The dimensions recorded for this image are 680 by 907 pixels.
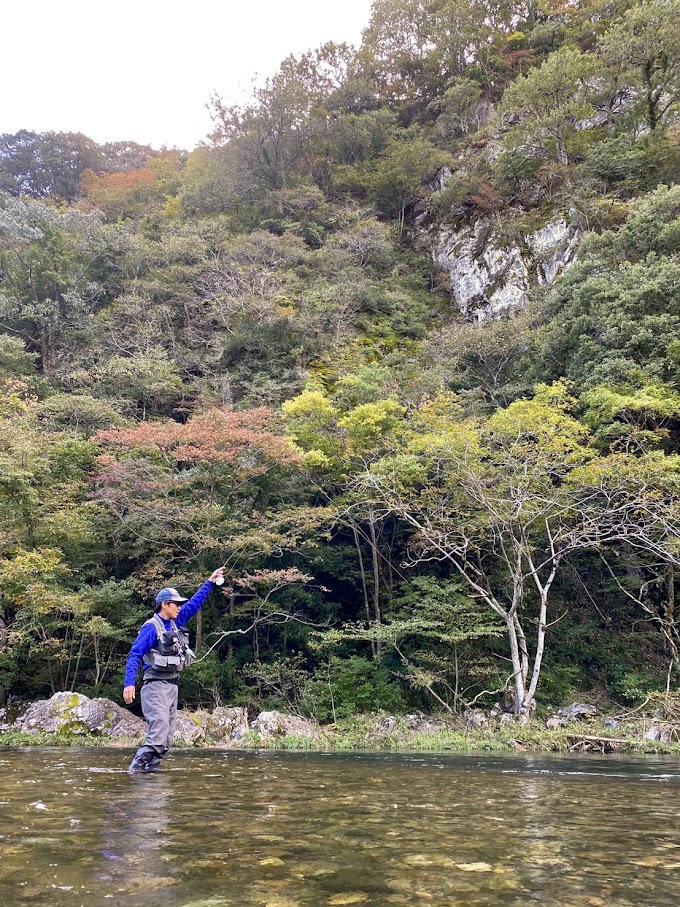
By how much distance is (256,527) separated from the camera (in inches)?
619

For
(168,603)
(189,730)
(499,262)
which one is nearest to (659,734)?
(189,730)

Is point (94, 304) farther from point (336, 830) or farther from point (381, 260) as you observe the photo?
point (336, 830)

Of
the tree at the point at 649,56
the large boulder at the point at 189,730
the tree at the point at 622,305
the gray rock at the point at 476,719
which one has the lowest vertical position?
the gray rock at the point at 476,719

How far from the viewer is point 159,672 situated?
4.85 metres

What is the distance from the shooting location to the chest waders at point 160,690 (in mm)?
4738

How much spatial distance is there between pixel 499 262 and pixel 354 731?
2134 cm

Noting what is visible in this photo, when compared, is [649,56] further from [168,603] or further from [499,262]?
[168,603]

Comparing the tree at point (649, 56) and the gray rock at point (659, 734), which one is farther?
the tree at point (649, 56)

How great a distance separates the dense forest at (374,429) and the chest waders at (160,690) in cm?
899

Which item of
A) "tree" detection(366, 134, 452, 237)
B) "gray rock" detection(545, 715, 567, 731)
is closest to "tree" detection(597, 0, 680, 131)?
"tree" detection(366, 134, 452, 237)

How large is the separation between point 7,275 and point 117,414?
12.3m

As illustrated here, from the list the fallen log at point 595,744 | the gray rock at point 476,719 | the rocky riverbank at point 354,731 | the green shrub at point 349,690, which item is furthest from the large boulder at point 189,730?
the fallen log at point 595,744

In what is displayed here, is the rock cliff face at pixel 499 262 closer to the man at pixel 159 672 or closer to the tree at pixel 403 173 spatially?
the tree at pixel 403 173

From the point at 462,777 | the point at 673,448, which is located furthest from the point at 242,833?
the point at 673,448
